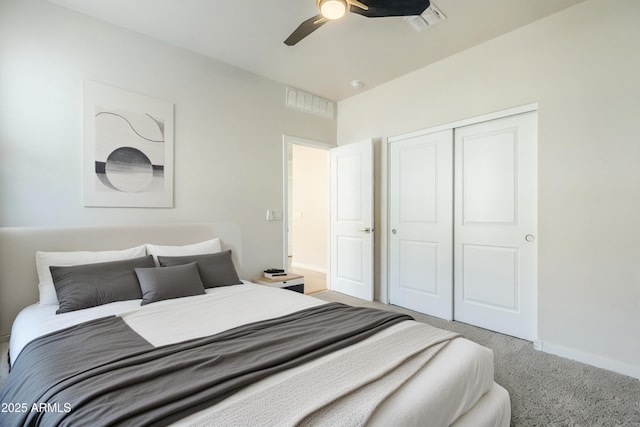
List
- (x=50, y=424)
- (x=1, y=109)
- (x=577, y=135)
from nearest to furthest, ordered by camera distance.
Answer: (x=50, y=424) < (x=1, y=109) < (x=577, y=135)

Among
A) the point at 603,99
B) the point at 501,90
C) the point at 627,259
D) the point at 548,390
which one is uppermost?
the point at 501,90

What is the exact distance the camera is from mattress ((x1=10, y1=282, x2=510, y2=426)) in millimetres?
973

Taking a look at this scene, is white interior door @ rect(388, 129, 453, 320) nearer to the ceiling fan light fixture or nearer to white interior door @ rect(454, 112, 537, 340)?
white interior door @ rect(454, 112, 537, 340)

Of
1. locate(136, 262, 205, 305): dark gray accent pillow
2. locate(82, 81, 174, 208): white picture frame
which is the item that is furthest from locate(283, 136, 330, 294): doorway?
locate(136, 262, 205, 305): dark gray accent pillow

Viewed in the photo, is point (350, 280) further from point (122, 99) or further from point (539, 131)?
point (122, 99)

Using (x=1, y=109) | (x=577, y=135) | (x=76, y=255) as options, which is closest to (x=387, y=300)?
(x=577, y=135)

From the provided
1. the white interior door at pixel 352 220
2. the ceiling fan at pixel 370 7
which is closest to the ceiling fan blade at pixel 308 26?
the ceiling fan at pixel 370 7

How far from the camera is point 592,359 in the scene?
2.26 m

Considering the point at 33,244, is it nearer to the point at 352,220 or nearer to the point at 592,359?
the point at 352,220

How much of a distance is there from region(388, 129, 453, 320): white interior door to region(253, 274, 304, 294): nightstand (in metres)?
1.21

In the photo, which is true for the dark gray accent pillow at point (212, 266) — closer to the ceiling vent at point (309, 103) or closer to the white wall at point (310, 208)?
the ceiling vent at point (309, 103)

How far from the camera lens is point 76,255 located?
217cm

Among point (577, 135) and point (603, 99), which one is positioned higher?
point (603, 99)

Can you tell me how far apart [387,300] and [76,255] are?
3.18 m
